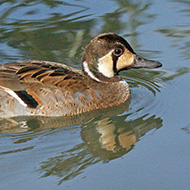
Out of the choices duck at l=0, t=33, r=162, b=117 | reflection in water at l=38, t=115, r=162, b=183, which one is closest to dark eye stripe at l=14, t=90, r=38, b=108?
duck at l=0, t=33, r=162, b=117

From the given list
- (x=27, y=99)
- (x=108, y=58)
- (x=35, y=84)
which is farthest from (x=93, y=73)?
(x=27, y=99)

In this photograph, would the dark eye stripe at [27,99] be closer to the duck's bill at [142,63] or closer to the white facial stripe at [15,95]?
the white facial stripe at [15,95]

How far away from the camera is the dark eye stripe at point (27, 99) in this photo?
25.4ft

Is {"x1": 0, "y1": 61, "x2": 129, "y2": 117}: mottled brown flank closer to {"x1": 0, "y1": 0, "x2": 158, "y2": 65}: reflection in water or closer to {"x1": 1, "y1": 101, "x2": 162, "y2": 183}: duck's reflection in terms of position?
{"x1": 1, "y1": 101, "x2": 162, "y2": 183}: duck's reflection

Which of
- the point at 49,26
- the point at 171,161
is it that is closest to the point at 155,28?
the point at 49,26

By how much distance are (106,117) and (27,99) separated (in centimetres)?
124

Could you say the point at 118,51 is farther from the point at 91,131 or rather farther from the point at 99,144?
the point at 99,144

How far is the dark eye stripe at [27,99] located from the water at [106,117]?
217 mm

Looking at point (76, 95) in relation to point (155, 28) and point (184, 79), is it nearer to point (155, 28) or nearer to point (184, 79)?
point (184, 79)

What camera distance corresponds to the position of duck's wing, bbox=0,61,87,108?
25.5 ft

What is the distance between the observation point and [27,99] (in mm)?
7785

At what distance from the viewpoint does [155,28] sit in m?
10.8

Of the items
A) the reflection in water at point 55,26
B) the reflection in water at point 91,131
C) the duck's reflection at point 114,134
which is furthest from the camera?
the reflection in water at point 55,26

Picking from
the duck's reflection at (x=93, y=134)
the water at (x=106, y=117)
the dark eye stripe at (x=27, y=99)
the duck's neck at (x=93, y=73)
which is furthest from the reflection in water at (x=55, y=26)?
the duck's reflection at (x=93, y=134)
